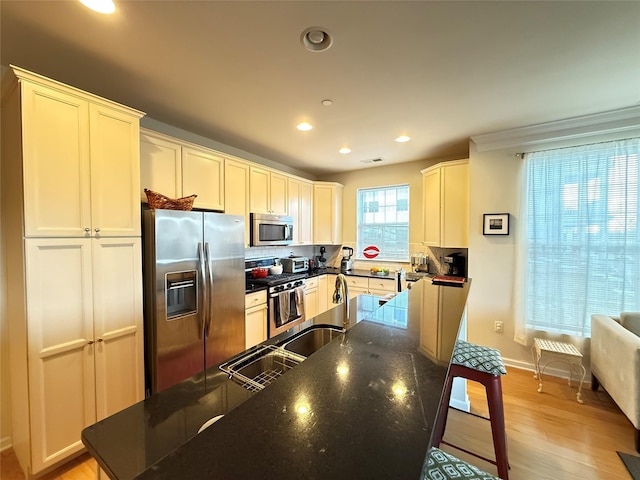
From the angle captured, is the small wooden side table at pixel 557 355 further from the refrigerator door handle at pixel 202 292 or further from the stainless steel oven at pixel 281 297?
the refrigerator door handle at pixel 202 292

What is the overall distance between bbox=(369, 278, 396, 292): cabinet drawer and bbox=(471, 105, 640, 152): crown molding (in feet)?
6.72

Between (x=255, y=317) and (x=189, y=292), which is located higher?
(x=189, y=292)

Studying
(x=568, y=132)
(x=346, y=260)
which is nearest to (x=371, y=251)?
(x=346, y=260)

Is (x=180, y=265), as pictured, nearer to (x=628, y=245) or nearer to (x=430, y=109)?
(x=430, y=109)

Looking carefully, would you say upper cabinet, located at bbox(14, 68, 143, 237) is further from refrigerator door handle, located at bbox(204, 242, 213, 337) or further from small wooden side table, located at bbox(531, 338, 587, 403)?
small wooden side table, located at bbox(531, 338, 587, 403)

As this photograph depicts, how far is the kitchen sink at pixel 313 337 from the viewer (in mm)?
1500

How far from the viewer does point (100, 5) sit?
1.25 metres

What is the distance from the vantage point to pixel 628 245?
2.42 metres

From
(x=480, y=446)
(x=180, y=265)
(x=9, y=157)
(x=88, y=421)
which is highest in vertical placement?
(x=9, y=157)

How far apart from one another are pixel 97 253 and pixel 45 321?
0.46 m

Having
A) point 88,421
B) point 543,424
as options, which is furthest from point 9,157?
point 543,424

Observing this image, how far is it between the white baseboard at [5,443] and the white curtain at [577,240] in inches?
177

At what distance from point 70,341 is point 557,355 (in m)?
4.07

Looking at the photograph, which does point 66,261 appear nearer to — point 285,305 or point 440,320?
point 285,305
